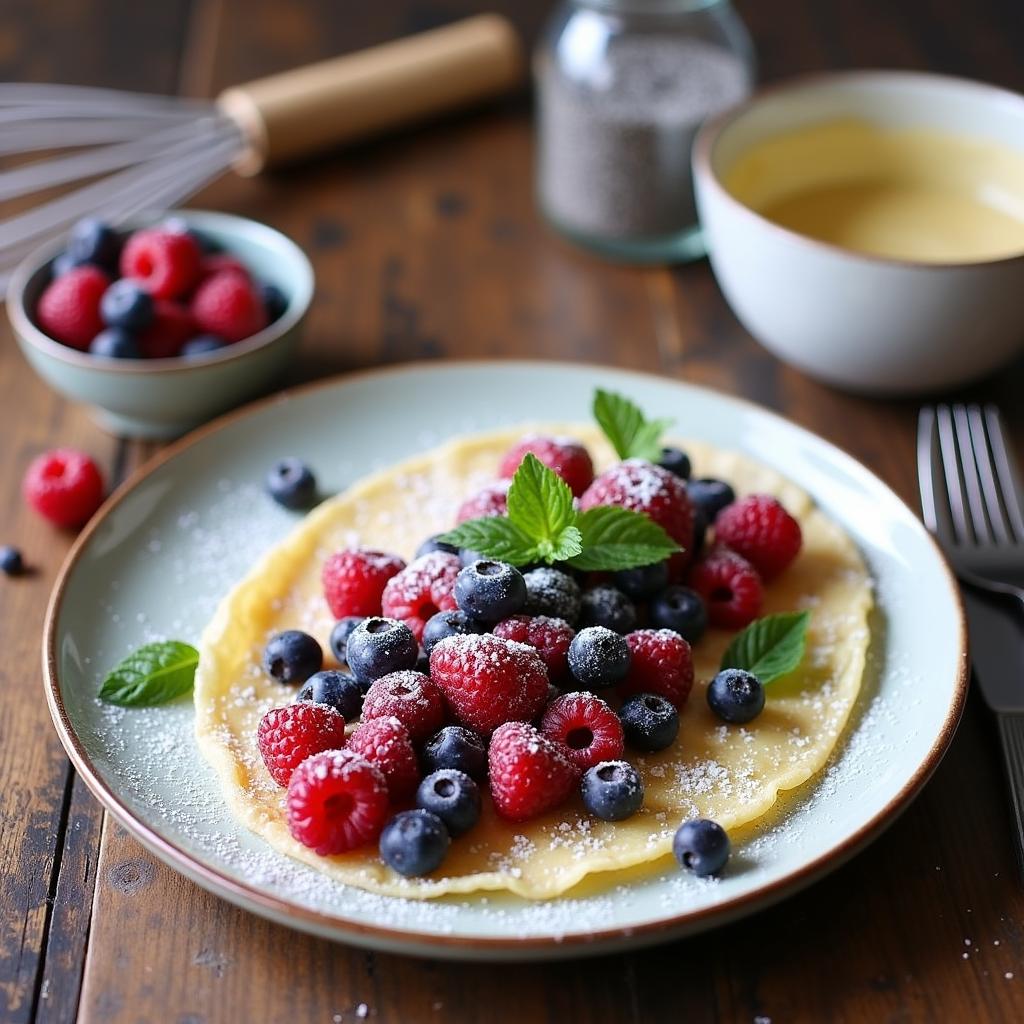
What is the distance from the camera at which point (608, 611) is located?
156 cm

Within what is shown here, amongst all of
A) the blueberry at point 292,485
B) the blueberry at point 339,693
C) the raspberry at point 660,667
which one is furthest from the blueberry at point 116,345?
the raspberry at point 660,667

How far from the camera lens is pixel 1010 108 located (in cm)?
228

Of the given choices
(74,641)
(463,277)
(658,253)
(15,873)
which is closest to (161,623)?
(74,641)

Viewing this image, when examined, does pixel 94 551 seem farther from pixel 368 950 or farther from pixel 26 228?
pixel 26 228

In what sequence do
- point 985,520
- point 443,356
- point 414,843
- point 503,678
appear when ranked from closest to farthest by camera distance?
point 414,843 < point 503,678 < point 985,520 < point 443,356

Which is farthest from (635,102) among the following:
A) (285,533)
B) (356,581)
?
(356,581)

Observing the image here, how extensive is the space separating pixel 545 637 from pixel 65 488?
86 cm

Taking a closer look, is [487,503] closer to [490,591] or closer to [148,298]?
[490,591]

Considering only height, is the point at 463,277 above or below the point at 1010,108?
below

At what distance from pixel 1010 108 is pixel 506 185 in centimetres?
104

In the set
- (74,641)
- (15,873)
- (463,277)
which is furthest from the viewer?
(463,277)

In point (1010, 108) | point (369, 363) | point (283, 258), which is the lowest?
point (369, 363)

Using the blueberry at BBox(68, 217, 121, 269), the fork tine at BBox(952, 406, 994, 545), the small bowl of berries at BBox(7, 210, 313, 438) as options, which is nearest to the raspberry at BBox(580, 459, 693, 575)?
the fork tine at BBox(952, 406, 994, 545)

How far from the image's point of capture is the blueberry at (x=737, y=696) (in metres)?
1.50
